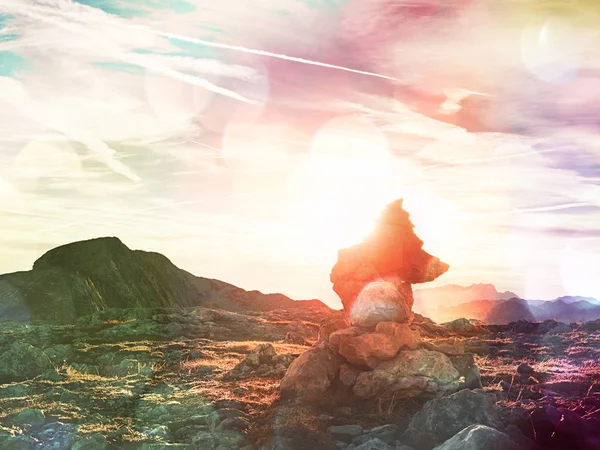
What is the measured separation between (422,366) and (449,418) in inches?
187

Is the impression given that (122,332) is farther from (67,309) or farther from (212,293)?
(212,293)

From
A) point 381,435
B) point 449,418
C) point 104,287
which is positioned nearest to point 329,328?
point 381,435

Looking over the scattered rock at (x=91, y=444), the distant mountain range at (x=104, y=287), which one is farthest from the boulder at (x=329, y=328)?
the distant mountain range at (x=104, y=287)

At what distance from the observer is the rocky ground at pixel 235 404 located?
58.3 ft

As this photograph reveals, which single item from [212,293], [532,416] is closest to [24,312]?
[212,293]

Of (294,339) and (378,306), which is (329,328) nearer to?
(378,306)

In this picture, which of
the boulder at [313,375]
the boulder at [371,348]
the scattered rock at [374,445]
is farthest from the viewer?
the boulder at [371,348]

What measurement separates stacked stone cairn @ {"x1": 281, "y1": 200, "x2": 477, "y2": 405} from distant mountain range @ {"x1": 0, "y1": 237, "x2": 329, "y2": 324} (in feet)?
183

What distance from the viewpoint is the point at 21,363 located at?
29.2 meters

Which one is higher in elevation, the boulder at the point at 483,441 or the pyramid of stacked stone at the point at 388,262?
the pyramid of stacked stone at the point at 388,262

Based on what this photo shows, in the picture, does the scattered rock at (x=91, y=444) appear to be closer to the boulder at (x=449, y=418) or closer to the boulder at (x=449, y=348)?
the boulder at (x=449, y=418)

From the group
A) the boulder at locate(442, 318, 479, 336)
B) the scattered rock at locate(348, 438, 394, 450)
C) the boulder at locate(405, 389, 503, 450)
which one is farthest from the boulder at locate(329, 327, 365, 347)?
the boulder at locate(442, 318, 479, 336)

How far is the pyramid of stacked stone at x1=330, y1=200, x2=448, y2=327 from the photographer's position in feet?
87.7

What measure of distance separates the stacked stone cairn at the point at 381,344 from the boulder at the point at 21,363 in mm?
14259
